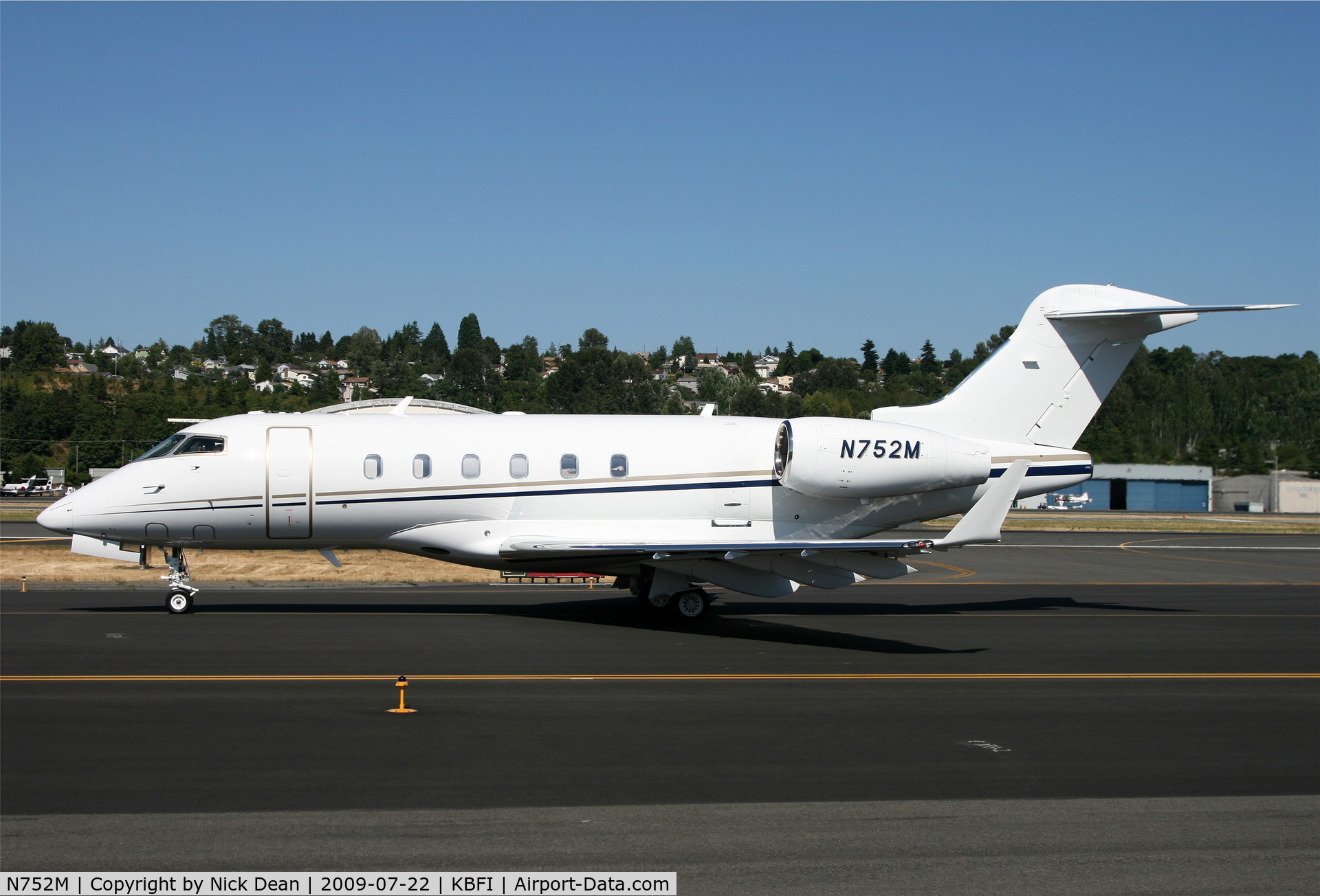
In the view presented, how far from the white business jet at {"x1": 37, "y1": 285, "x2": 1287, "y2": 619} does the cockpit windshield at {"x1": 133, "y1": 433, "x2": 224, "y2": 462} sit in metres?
0.03

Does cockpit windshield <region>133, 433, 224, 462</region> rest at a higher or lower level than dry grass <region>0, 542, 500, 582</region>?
higher

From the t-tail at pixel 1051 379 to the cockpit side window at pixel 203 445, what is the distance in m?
11.9

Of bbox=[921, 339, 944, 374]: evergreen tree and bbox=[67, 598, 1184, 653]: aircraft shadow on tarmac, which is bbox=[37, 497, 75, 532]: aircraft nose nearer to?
bbox=[67, 598, 1184, 653]: aircraft shadow on tarmac

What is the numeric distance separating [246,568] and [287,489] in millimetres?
8464

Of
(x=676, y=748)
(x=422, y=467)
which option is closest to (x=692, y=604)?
(x=422, y=467)

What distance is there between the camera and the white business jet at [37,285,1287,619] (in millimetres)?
17062

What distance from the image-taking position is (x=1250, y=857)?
698 centimetres

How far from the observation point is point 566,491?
17.8 m

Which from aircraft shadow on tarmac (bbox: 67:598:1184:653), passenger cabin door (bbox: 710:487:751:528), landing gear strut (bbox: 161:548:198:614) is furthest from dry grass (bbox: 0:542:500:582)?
passenger cabin door (bbox: 710:487:751:528)

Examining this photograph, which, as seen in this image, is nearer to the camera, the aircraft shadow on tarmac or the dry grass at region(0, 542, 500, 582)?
the aircraft shadow on tarmac

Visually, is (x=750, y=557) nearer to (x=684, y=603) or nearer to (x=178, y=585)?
(x=684, y=603)

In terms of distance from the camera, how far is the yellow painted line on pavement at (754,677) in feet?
39.6

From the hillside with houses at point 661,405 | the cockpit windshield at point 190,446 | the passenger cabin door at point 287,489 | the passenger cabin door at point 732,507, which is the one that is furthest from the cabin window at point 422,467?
the hillside with houses at point 661,405

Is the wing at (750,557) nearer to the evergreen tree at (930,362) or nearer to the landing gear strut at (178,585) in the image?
the landing gear strut at (178,585)
